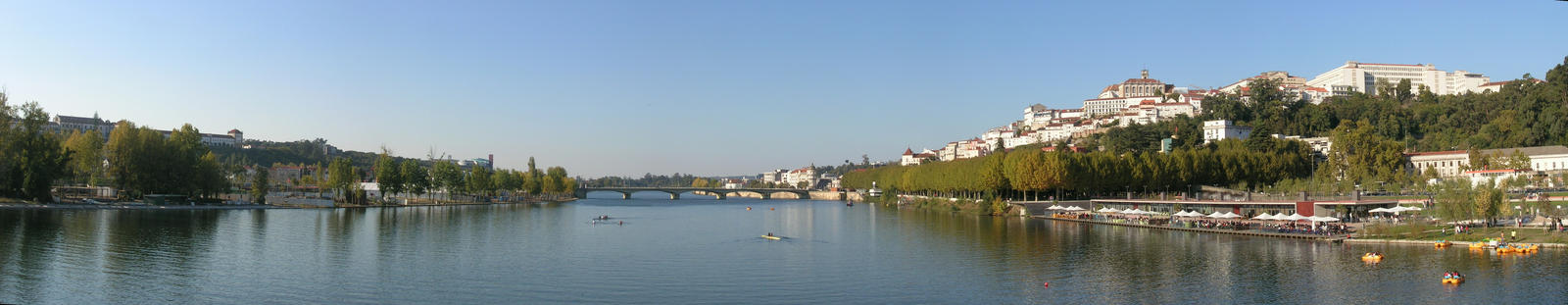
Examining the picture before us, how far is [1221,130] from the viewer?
395ft

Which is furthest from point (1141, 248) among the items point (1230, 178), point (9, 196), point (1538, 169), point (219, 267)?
point (9, 196)

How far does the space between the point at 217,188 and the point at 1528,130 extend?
414 feet

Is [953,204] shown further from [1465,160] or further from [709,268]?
[709,268]

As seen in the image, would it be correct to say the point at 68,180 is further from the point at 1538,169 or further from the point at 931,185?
the point at 1538,169

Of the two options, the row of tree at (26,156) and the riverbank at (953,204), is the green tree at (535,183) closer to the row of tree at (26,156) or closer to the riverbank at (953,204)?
the riverbank at (953,204)

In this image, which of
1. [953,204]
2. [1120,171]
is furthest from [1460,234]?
[953,204]

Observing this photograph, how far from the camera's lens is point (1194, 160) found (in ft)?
285

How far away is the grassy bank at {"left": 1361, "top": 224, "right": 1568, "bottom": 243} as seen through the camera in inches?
1657

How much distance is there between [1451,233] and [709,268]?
36745 mm

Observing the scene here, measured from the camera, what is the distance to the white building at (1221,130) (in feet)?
394

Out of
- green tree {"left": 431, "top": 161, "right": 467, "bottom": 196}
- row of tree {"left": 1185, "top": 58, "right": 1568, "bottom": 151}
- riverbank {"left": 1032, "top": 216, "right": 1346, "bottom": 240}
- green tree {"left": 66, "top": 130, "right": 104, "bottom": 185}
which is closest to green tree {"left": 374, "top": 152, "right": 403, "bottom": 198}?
green tree {"left": 431, "top": 161, "right": 467, "bottom": 196}

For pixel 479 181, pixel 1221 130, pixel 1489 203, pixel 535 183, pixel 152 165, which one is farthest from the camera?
pixel 535 183

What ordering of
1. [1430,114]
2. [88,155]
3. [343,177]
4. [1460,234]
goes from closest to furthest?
[1460,234] → [88,155] → [343,177] → [1430,114]

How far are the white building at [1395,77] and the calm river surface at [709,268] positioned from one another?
120915 mm
